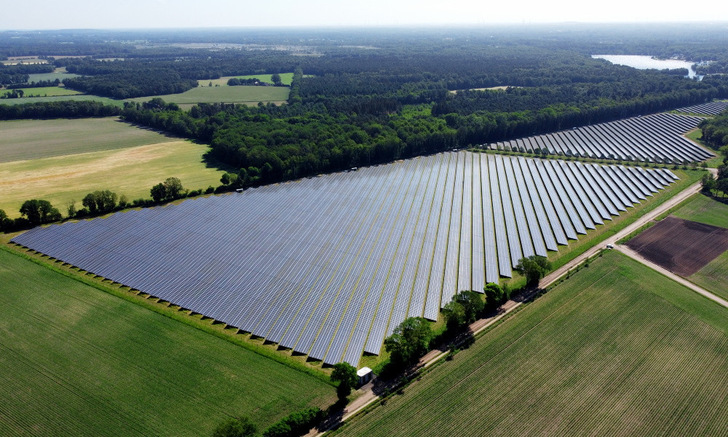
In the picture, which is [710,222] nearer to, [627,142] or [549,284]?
[549,284]

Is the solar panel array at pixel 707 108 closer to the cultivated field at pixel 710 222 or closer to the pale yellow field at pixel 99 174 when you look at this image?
the cultivated field at pixel 710 222

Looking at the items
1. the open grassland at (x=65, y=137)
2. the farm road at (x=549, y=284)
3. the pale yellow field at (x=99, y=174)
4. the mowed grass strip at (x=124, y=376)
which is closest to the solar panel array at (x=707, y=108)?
the farm road at (x=549, y=284)

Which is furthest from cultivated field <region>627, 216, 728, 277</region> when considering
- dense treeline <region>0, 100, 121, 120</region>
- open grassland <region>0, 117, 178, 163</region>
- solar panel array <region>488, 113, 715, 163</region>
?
dense treeline <region>0, 100, 121, 120</region>

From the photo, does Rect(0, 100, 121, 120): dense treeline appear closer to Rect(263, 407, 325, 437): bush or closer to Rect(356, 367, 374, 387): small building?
Rect(356, 367, 374, 387): small building

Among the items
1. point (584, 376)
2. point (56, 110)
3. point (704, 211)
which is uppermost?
point (56, 110)

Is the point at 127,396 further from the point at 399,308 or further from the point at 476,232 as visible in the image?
the point at 476,232

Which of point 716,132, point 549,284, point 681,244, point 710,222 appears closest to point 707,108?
point 716,132

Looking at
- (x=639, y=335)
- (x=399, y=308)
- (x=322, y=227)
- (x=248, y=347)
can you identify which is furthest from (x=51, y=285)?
(x=639, y=335)
